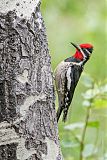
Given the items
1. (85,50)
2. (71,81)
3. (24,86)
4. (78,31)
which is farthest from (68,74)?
(78,31)

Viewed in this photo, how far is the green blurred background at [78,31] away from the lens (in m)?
8.37

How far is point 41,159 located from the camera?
3555 mm

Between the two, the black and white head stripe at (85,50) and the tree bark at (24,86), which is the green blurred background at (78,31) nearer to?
the black and white head stripe at (85,50)

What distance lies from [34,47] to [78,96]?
526 cm

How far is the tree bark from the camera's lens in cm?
341

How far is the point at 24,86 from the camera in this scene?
347cm

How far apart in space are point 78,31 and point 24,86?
20.0 ft

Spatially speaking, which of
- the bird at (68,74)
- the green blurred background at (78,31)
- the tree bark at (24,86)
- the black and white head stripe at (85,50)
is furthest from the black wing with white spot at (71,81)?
the green blurred background at (78,31)

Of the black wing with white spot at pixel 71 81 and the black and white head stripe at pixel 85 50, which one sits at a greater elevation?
the black and white head stripe at pixel 85 50

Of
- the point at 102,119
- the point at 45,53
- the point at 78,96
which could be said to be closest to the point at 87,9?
the point at 78,96

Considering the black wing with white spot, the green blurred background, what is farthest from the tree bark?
the green blurred background

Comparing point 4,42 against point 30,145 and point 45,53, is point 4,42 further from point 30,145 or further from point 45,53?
point 30,145

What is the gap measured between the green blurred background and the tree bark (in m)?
4.54

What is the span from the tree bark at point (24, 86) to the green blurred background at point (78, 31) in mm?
4543
